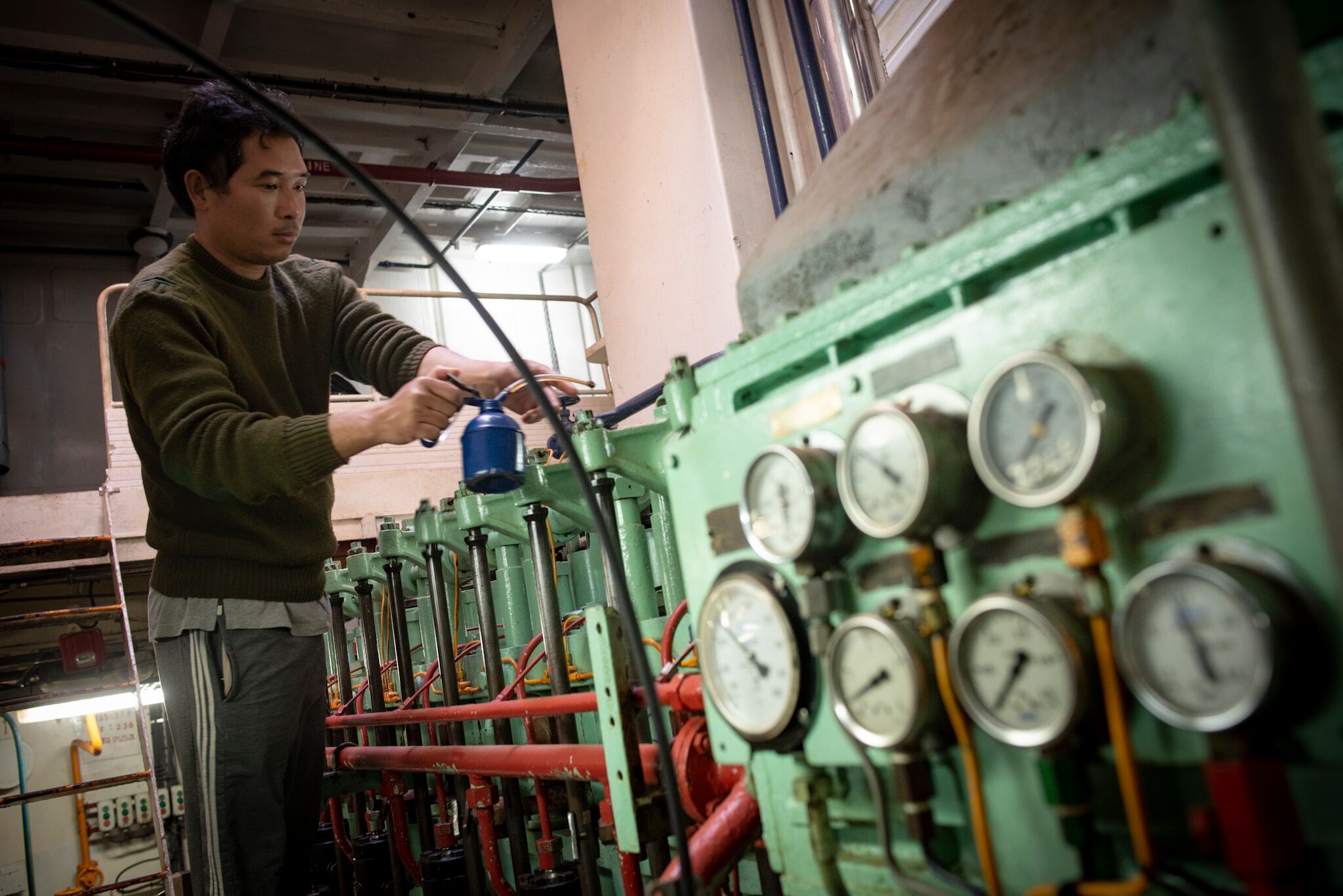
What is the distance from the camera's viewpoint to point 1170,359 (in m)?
0.67

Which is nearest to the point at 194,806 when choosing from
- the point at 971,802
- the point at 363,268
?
the point at 971,802

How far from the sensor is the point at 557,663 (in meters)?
2.05

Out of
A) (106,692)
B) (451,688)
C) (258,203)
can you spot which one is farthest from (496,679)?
(106,692)

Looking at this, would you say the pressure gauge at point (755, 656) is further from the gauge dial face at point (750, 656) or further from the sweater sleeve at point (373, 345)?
the sweater sleeve at point (373, 345)

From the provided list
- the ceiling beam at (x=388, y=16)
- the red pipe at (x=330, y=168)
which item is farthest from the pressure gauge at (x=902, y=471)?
the ceiling beam at (x=388, y=16)

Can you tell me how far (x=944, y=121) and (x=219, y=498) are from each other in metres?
1.51

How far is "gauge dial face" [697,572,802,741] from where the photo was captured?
0.93 meters

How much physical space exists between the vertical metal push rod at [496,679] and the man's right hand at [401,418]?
32.7 inches

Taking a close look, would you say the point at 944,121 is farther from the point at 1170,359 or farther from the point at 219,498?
the point at 219,498

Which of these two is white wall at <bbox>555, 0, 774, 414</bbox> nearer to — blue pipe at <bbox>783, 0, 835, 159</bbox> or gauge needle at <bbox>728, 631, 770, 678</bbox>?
blue pipe at <bbox>783, 0, 835, 159</bbox>

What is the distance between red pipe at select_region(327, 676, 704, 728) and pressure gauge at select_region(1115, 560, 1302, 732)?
2.27ft

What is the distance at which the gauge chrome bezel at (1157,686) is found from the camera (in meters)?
0.57

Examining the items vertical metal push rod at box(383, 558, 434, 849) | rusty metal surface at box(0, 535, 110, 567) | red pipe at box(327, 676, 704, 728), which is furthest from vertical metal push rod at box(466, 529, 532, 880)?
rusty metal surface at box(0, 535, 110, 567)

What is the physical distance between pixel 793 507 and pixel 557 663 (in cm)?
131
